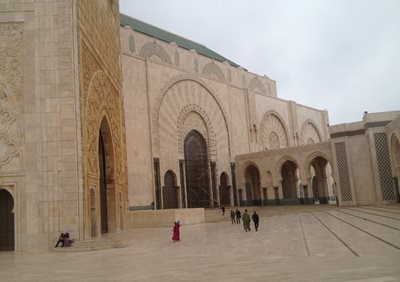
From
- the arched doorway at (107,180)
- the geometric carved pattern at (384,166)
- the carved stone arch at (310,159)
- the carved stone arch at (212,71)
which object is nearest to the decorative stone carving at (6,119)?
the arched doorway at (107,180)

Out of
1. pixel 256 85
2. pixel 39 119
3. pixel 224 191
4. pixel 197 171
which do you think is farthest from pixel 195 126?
pixel 39 119

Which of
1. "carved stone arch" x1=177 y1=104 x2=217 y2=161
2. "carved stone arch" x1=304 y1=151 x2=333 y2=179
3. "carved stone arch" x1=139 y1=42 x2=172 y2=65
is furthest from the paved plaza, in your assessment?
"carved stone arch" x1=139 y1=42 x2=172 y2=65

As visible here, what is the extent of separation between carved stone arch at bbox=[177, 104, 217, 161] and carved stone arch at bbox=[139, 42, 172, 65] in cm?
349

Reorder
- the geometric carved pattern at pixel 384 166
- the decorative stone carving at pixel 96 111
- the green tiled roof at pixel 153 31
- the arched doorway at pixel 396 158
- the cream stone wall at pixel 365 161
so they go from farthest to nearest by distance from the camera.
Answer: the green tiled roof at pixel 153 31 < the cream stone wall at pixel 365 161 < the geometric carved pattern at pixel 384 166 < the arched doorway at pixel 396 158 < the decorative stone carving at pixel 96 111

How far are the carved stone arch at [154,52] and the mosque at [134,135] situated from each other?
0.08 m

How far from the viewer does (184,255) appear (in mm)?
6746

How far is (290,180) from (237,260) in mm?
21087

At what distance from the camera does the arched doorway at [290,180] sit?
25875 mm

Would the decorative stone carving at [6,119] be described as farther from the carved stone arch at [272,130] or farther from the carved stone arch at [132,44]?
the carved stone arch at [272,130]

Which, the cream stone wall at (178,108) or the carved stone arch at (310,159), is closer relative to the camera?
the cream stone wall at (178,108)

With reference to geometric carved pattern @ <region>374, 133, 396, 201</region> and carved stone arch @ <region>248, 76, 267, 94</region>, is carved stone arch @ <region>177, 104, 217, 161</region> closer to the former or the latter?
geometric carved pattern @ <region>374, 133, 396, 201</region>

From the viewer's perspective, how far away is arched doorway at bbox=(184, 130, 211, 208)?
2153cm

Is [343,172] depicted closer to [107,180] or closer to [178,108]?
[178,108]

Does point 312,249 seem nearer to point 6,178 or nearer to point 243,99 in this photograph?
point 6,178
